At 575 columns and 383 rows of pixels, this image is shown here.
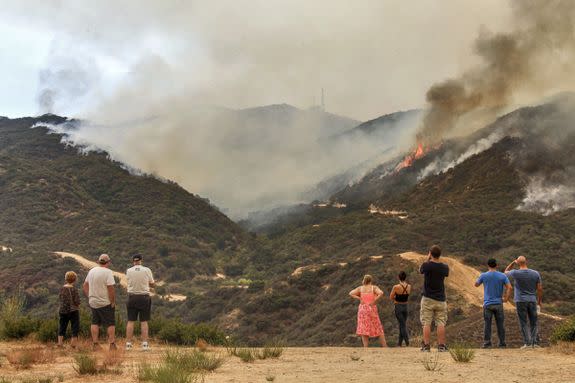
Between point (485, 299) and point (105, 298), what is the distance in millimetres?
7398

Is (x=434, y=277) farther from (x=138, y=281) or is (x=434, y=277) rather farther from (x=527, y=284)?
(x=138, y=281)

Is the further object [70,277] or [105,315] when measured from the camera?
[70,277]

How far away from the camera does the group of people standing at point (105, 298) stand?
459 inches

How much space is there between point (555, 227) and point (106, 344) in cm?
4597

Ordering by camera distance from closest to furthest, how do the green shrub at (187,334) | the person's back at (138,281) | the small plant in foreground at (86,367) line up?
1. the small plant in foreground at (86,367)
2. the person's back at (138,281)
3. the green shrub at (187,334)

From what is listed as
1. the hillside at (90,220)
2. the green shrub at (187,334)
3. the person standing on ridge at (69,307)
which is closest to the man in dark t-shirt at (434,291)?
the green shrub at (187,334)

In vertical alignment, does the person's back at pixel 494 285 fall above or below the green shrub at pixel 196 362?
above

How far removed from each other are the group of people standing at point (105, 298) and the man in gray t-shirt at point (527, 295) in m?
7.09

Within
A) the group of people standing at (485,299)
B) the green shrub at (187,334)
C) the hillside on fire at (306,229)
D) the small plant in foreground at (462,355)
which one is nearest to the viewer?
the small plant in foreground at (462,355)

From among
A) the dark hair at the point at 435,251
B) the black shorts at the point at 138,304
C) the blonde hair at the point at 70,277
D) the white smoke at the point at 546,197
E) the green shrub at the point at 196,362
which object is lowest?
the green shrub at the point at 196,362

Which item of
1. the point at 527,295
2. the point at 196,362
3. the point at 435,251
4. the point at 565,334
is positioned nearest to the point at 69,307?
the point at 196,362

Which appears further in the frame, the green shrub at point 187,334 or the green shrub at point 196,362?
the green shrub at point 187,334

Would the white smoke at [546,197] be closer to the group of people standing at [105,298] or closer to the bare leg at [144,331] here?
the bare leg at [144,331]

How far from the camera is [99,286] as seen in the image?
38.2 feet
